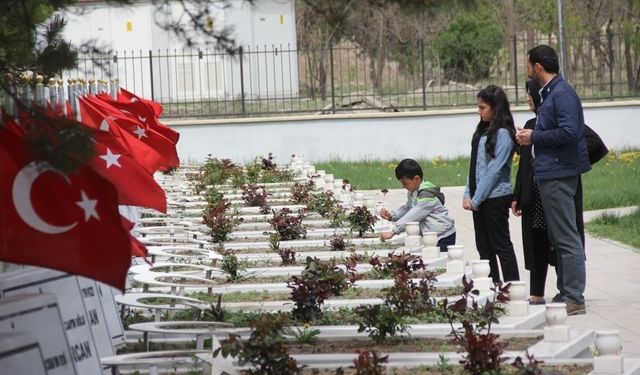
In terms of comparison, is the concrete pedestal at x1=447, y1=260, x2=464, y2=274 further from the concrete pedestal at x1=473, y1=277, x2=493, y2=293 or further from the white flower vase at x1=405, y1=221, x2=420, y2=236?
the white flower vase at x1=405, y1=221, x2=420, y2=236

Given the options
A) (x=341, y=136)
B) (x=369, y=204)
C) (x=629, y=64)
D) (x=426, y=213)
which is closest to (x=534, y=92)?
(x=426, y=213)

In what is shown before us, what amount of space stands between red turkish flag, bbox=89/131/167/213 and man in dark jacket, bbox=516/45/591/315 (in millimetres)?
3090

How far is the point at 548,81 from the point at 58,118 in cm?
Result: 619

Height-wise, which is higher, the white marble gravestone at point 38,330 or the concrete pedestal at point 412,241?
the white marble gravestone at point 38,330

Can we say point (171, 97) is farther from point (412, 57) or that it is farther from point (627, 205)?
point (627, 205)

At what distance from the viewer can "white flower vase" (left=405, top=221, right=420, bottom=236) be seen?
1473 cm

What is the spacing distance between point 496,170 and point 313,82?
812 inches

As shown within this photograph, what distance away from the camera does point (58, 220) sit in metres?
7.02

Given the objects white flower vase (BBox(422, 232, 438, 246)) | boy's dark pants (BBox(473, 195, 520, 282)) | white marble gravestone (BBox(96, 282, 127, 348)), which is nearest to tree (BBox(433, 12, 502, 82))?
white flower vase (BBox(422, 232, 438, 246))

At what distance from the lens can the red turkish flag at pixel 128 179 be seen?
9828 millimetres

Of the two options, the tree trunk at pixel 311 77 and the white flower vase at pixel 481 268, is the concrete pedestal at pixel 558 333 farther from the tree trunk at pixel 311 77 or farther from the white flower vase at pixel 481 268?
the tree trunk at pixel 311 77

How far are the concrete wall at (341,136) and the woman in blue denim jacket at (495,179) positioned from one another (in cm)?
1893

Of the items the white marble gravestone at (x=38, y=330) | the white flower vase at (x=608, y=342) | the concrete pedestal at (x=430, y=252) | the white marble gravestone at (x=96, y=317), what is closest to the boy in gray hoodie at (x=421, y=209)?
the concrete pedestal at (x=430, y=252)

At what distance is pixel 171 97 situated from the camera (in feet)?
112
